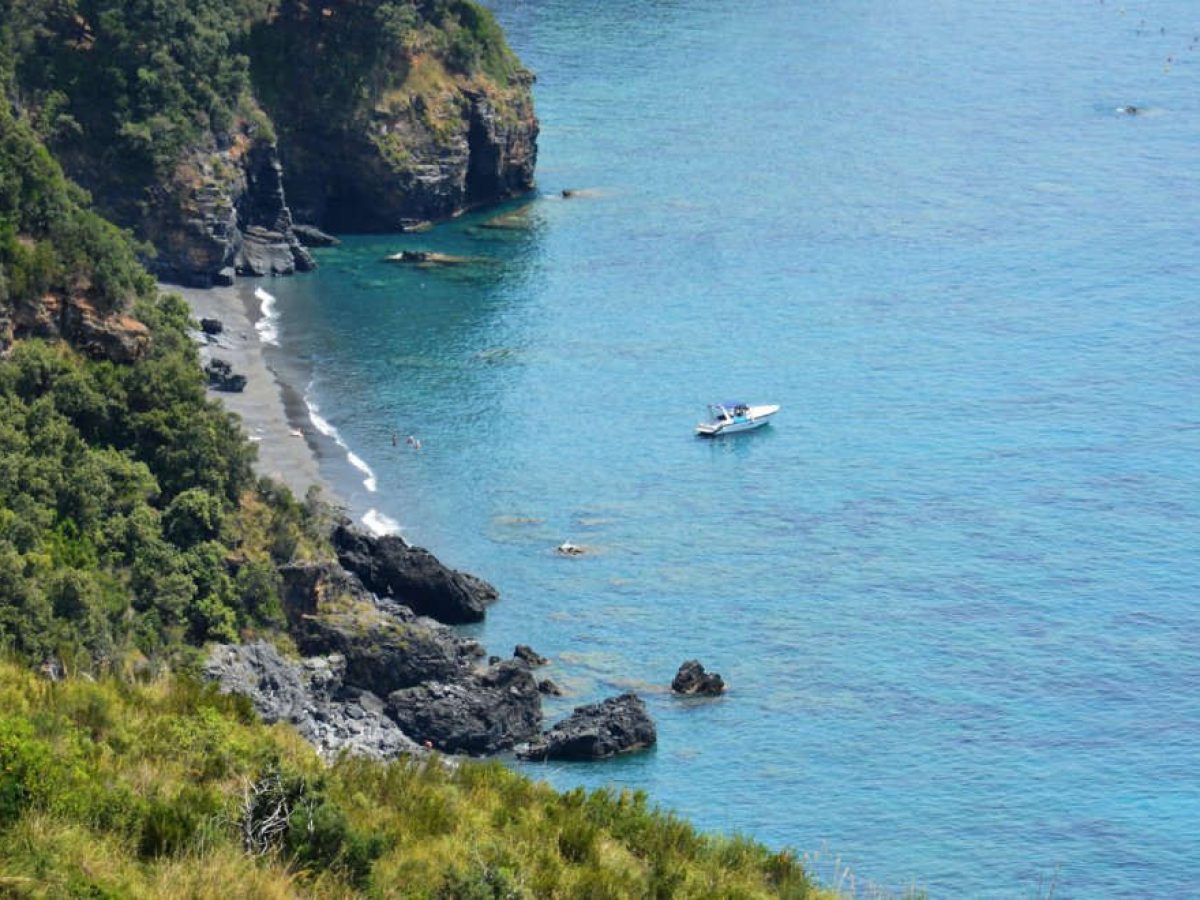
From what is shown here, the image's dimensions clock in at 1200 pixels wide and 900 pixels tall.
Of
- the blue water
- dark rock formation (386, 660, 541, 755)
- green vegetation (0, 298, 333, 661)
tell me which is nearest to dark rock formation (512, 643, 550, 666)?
the blue water

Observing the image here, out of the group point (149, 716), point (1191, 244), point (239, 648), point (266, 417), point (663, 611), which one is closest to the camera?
point (149, 716)

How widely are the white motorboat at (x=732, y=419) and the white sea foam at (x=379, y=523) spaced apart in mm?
24182

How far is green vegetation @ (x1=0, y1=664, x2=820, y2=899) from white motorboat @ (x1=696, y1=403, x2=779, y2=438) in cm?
8662

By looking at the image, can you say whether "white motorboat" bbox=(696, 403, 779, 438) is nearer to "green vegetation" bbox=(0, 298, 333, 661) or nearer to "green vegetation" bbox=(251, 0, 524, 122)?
"green vegetation" bbox=(0, 298, 333, 661)

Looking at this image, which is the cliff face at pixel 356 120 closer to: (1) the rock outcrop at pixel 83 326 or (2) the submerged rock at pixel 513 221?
(2) the submerged rock at pixel 513 221

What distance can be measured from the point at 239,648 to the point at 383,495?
117ft

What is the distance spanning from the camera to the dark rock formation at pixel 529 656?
94.8m

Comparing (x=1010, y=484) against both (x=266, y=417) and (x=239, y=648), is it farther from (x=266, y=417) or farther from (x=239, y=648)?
(x=239, y=648)

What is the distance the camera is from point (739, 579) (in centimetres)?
10681

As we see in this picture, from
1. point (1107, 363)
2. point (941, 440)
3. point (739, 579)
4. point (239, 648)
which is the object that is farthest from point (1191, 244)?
point (239, 648)

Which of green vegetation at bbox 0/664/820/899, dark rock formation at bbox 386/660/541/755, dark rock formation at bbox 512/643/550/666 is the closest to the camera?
green vegetation at bbox 0/664/820/899

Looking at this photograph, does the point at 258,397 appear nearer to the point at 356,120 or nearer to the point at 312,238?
the point at 312,238

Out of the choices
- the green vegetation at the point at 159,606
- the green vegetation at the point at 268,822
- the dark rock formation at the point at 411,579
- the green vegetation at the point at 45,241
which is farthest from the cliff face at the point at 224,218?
the green vegetation at the point at 268,822

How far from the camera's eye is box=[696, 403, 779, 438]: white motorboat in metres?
129
